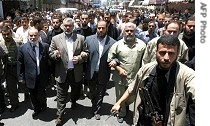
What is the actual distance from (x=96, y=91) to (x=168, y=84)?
298 cm

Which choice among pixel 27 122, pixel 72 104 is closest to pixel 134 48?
pixel 72 104

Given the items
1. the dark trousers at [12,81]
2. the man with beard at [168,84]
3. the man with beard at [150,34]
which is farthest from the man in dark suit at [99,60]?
the man with beard at [168,84]

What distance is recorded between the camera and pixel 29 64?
523 cm

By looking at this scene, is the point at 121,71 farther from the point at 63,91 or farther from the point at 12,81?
the point at 12,81

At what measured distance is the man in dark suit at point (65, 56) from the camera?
16.7 ft

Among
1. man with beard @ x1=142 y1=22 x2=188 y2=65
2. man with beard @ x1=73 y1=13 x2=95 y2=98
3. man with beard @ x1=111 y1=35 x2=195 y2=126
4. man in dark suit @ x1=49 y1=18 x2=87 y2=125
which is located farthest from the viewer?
man with beard @ x1=73 y1=13 x2=95 y2=98

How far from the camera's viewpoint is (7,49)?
5.64m

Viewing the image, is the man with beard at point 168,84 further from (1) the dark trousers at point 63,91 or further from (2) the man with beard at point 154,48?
(1) the dark trousers at point 63,91

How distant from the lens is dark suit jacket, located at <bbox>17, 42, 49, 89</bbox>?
17.1 ft

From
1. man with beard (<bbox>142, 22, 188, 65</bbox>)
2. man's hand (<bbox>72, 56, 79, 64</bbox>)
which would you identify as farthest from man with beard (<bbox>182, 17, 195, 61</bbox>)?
man's hand (<bbox>72, 56, 79, 64</bbox>)

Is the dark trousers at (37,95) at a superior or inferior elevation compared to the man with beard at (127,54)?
inferior

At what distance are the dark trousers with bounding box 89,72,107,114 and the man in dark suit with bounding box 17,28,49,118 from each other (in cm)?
93

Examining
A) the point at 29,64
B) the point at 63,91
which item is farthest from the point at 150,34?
the point at 29,64

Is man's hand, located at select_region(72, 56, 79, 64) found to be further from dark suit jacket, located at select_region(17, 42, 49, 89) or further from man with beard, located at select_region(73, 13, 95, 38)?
man with beard, located at select_region(73, 13, 95, 38)
